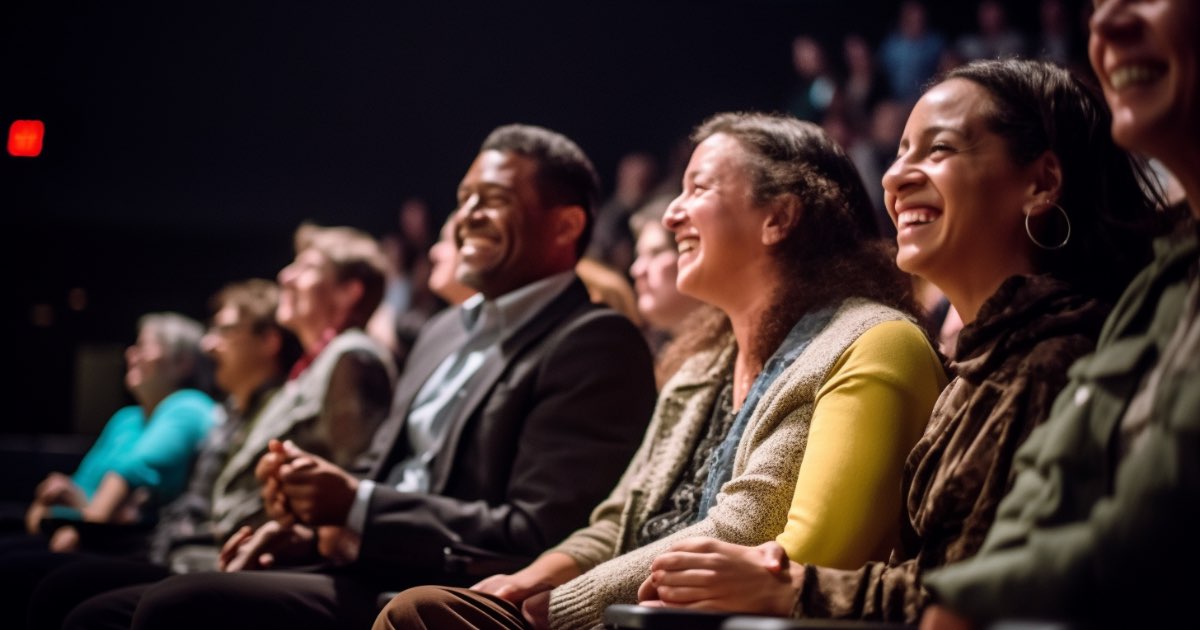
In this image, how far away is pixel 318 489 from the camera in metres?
2.31

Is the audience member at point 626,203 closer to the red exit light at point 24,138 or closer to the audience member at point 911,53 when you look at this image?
the audience member at point 911,53

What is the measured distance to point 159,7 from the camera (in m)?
7.58

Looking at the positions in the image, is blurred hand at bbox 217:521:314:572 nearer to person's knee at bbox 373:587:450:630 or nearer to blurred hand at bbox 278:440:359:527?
blurred hand at bbox 278:440:359:527

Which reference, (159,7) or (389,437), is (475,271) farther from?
(159,7)

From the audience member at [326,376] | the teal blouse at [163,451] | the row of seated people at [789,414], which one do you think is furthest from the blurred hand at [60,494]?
the row of seated people at [789,414]

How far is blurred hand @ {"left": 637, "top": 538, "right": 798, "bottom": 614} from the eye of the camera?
4.81 feet

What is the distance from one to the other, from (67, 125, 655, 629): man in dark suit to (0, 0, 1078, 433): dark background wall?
4661 millimetres

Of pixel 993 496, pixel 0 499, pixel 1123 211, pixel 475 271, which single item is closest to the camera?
pixel 993 496

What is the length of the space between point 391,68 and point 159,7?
149 cm

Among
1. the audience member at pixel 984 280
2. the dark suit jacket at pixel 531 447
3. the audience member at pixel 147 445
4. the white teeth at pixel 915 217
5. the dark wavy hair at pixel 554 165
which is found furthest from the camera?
the audience member at pixel 147 445

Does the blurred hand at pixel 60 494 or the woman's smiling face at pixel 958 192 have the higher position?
the woman's smiling face at pixel 958 192

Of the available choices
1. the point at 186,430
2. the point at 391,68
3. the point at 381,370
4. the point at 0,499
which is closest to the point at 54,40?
the point at 391,68

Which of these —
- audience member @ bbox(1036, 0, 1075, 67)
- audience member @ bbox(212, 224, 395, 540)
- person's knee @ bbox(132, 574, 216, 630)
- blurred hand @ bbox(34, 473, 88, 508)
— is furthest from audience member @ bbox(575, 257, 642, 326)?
audience member @ bbox(1036, 0, 1075, 67)

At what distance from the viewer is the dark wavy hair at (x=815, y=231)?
2.00 m
